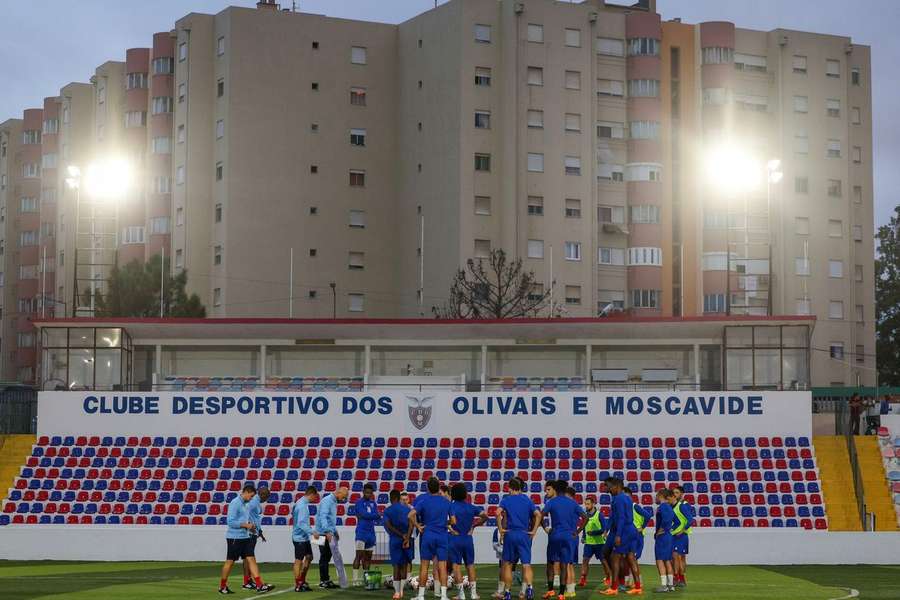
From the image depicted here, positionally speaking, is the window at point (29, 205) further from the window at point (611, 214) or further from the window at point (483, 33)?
the window at point (611, 214)

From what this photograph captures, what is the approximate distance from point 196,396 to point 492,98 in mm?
41173

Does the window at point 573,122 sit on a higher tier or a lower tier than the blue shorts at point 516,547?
higher

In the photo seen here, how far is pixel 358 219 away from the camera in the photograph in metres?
85.4

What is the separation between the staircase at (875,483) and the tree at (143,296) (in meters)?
41.1

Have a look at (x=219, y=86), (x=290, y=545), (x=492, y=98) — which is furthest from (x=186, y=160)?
(x=290, y=545)

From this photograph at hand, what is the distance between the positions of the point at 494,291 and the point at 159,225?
2290cm

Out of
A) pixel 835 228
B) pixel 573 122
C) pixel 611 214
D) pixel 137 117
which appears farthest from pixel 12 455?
pixel 835 228

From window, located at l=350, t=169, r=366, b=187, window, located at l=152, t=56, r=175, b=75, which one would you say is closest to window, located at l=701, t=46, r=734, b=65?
window, located at l=350, t=169, r=366, b=187

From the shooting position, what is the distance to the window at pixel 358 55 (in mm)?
85125

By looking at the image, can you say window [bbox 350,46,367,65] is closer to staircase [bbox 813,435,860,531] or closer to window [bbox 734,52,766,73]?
window [bbox 734,52,766,73]

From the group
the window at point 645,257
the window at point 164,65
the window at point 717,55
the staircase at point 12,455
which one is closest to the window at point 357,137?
the window at point 164,65

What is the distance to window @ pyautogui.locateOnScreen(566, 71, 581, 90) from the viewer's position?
8138 centimetres

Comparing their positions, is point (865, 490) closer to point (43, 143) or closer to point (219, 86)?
point (219, 86)

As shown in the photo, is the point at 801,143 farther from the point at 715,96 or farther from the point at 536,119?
the point at 536,119
